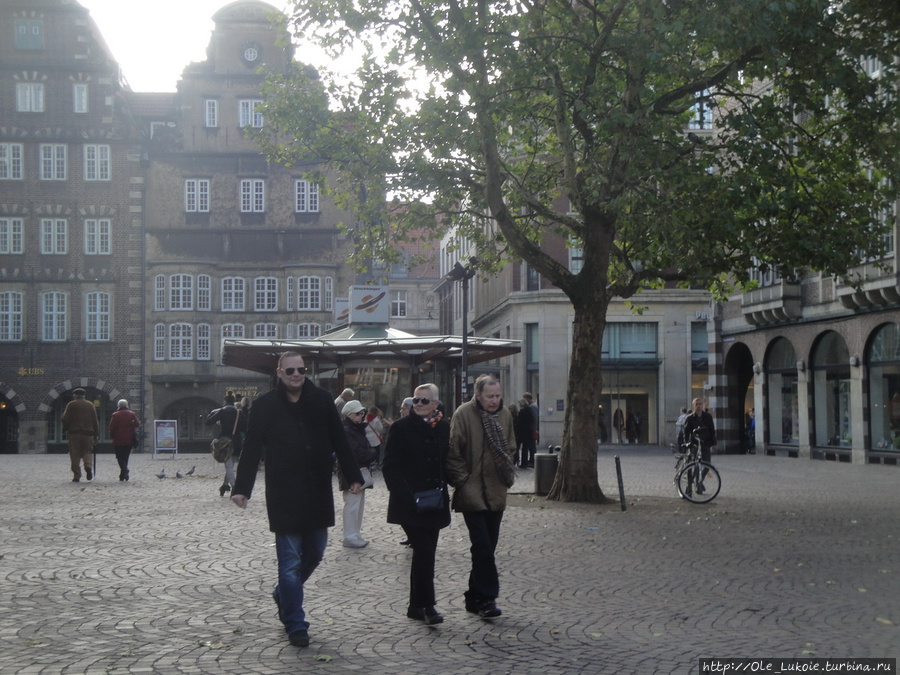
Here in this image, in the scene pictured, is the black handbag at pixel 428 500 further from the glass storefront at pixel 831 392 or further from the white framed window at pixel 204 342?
the white framed window at pixel 204 342

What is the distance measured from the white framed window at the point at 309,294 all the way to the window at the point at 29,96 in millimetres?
14457

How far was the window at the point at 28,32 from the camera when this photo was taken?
181 feet

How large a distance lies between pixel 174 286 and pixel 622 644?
5089 cm

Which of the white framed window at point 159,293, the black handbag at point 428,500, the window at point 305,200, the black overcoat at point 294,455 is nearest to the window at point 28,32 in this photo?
the white framed window at point 159,293

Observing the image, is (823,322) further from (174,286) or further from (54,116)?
(54,116)

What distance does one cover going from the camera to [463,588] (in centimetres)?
1036

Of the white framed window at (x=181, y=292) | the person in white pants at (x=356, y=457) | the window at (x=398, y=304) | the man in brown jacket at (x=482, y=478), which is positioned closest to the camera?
the man in brown jacket at (x=482, y=478)

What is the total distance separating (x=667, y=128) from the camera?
1812 cm

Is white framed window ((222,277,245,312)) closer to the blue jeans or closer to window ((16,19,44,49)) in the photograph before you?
window ((16,19,44,49))

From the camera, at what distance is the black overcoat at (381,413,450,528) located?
8719mm

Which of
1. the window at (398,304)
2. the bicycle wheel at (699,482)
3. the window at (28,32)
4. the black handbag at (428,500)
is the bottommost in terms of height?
the bicycle wheel at (699,482)

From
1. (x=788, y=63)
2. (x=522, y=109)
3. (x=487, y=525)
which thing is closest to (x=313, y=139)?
(x=522, y=109)

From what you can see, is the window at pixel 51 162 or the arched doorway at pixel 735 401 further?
the window at pixel 51 162

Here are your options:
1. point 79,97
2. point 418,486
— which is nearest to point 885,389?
point 418,486
